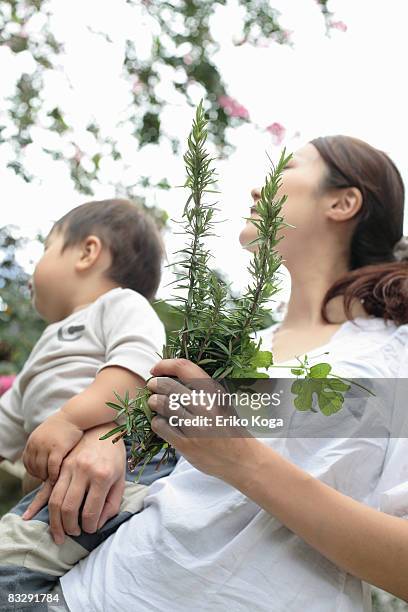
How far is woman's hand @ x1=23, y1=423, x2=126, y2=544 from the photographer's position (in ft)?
4.06

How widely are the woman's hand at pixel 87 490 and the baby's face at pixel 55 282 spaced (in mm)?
602

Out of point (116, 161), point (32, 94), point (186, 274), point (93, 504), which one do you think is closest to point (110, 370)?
point (93, 504)

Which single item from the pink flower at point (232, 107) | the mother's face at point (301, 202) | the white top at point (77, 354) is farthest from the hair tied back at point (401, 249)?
the pink flower at point (232, 107)

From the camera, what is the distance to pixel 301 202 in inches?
64.7

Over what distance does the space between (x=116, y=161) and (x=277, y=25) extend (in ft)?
2.56

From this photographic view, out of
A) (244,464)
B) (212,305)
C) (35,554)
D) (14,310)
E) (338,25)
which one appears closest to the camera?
(212,305)

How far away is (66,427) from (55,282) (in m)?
0.58

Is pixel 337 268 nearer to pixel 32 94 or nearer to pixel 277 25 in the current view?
pixel 277 25

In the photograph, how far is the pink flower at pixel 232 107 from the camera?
2.73m

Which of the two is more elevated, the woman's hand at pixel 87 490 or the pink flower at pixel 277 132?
the pink flower at pixel 277 132

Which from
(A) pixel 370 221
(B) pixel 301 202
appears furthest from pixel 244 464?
(A) pixel 370 221

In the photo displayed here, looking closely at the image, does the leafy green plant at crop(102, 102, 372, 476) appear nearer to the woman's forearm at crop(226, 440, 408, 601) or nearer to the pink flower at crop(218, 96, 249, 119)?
the woman's forearm at crop(226, 440, 408, 601)

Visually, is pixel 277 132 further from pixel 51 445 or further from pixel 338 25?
pixel 51 445

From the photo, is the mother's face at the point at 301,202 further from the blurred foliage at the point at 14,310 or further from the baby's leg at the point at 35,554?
the blurred foliage at the point at 14,310
